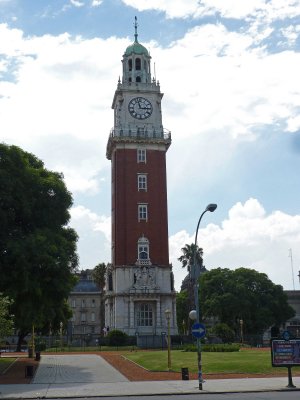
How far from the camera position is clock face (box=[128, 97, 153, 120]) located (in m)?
78.4

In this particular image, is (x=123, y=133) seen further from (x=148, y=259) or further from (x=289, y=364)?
(x=289, y=364)

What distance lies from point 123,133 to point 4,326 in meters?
48.3

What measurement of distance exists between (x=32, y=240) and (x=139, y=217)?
1545 inches

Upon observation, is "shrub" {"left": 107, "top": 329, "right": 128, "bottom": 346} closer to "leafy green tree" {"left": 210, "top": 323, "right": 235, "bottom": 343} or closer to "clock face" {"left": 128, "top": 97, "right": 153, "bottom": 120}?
"leafy green tree" {"left": 210, "top": 323, "right": 235, "bottom": 343}

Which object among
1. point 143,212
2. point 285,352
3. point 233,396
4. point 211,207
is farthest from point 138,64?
point 233,396

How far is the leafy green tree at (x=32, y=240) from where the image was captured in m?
35.3

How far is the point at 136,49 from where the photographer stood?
273ft

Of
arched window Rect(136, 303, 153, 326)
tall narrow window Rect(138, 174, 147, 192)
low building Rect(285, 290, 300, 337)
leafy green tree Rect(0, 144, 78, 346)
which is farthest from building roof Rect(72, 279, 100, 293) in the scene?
leafy green tree Rect(0, 144, 78, 346)

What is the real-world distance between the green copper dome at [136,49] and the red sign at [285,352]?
65.0 meters

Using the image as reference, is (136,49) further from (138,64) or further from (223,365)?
(223,365)

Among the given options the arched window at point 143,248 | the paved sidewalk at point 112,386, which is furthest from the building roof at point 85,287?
the paved sidewalk at point 112,386

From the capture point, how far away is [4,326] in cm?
3133

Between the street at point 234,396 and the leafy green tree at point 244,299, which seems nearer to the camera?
the street at point 234,396

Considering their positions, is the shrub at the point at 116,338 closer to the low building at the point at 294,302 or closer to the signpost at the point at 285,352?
the signpost at the point at 285,352
